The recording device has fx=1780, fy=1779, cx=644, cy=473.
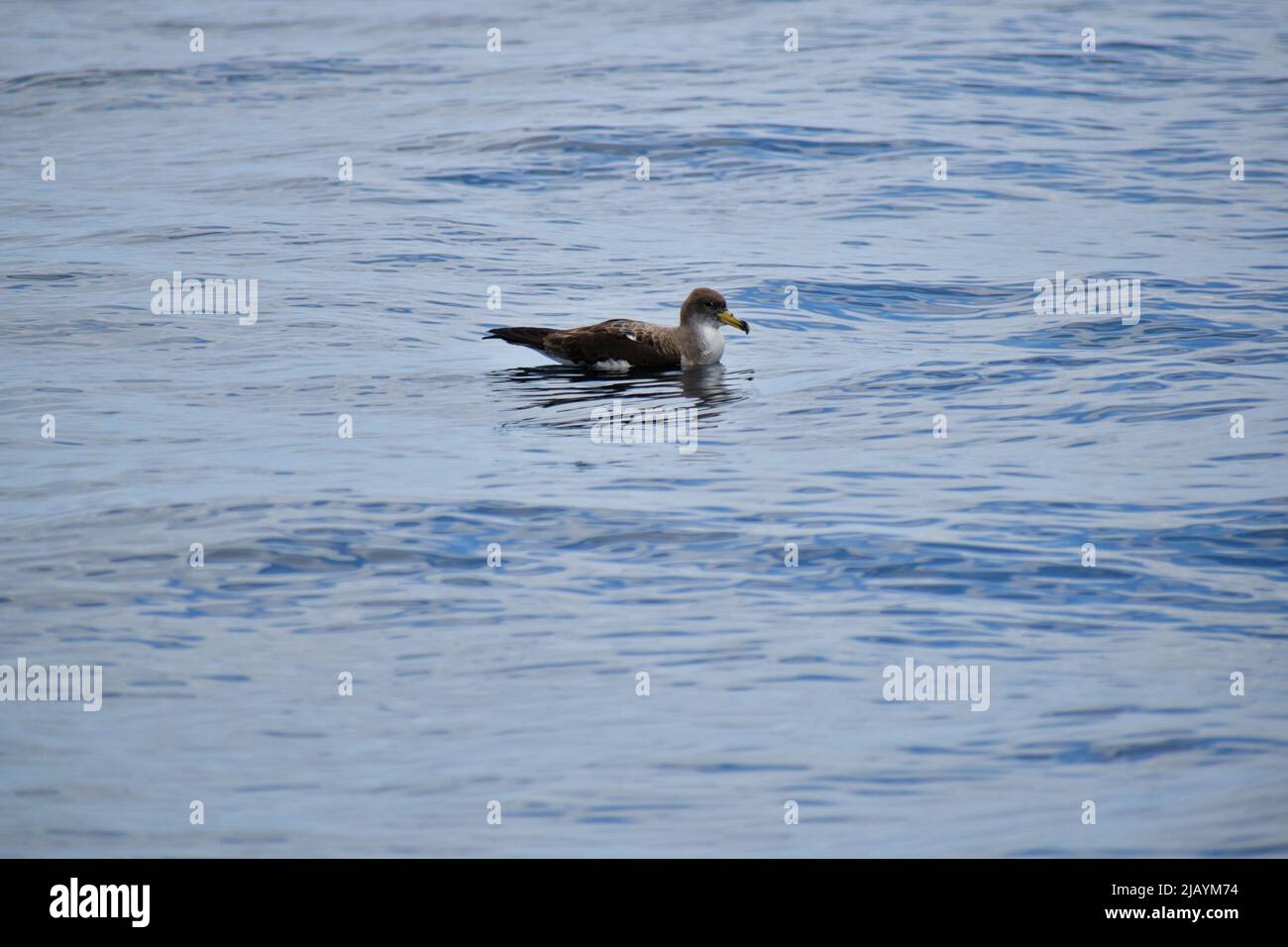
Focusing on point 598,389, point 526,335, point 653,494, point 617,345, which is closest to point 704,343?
point 617,345

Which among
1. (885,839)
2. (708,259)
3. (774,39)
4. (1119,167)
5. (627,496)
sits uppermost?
(774,39)

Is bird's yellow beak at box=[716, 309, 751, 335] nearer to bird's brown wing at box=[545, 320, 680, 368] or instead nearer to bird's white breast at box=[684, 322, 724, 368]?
bird's white breast at box=[684, 322, 724, 368]

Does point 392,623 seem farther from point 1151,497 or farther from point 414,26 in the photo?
point 414,26

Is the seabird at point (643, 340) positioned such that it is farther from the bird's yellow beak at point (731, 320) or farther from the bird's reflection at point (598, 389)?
the bird's reflection at point (598, 389)

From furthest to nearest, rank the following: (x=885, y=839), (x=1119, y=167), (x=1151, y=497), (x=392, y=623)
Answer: (x=1119, y=167), (x=1151, y=497), (x=392, y=623), (x=885, y=839)

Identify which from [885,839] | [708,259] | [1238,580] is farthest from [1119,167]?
[885,839]

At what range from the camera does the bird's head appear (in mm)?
15891

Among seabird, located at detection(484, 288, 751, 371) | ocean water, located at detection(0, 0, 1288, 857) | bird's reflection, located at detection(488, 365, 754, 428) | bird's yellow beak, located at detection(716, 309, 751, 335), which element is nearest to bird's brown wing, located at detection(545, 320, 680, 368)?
seabird, located at detection(484, 288, 751, 371)

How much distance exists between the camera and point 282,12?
41.8 m

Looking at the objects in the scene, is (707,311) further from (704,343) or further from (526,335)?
(526,335)

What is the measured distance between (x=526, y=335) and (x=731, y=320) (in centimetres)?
188

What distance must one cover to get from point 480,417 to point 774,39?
24899mm

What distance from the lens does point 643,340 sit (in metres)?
16.0

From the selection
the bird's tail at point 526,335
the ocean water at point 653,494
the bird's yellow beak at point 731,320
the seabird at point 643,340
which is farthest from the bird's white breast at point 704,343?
the bird's tail at point 526,335
